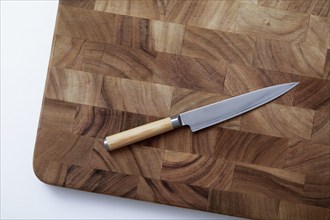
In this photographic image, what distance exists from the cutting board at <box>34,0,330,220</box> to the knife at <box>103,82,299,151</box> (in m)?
Answer: 0.02

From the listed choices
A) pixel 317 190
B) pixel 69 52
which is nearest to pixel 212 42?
pixel 69 52

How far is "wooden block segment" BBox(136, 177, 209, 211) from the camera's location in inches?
41.9

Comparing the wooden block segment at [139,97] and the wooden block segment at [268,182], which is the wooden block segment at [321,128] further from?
the wooden block segment at [139,97]

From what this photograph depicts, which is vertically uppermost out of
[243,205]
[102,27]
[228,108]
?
[102,27]

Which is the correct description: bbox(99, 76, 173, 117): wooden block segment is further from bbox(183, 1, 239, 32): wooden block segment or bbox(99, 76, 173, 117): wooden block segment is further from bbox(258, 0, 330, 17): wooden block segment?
bbox(258, 0, 330, 17): wooden block segment

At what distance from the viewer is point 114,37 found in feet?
3.51

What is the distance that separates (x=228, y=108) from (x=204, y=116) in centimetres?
7

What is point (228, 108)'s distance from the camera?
104 centimetres

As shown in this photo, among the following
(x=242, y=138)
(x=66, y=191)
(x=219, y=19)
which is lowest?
(x=66, y=191)

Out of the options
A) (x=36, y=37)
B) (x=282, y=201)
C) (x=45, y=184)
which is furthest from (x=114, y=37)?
(x=282, y=201)

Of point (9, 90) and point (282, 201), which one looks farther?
point (9, 90)

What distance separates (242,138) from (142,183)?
30 centimetres

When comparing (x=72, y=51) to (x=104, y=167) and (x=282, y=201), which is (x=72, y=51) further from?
(x=282, y=201)

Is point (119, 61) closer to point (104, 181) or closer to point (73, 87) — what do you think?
point (73, 87)
